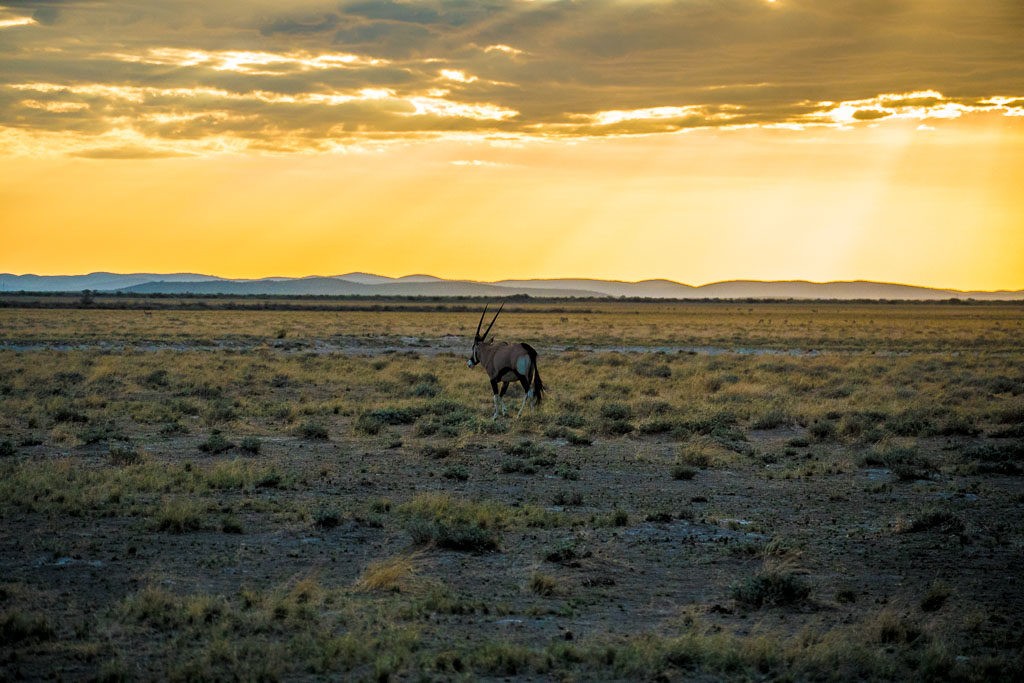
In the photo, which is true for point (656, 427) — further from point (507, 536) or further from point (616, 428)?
point (507, 536)

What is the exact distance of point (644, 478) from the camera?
48.8ft

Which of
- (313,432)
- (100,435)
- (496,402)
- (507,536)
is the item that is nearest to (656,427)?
(496,402)

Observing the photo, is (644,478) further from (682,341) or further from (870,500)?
(682,341)

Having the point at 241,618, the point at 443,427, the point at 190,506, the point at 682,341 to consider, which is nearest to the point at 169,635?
the point at 241,618

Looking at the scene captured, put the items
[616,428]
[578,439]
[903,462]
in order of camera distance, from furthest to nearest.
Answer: [616,428]
[578,439]
[903,462]

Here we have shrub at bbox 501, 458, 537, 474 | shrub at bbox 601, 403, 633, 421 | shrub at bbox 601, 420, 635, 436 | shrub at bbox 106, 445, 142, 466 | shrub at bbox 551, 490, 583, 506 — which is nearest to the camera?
shrub at bbox 551, 490, 583, 506

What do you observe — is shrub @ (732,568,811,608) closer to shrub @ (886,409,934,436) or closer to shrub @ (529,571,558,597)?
shrub @ (529,571,558,597)

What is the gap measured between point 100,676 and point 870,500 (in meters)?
10.4

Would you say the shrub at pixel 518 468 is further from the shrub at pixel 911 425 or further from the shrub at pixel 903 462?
the shrub at pixel 911 425

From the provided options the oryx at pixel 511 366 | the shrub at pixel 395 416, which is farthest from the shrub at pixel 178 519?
the oryx at pixel 511 366

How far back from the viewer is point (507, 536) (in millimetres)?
10930

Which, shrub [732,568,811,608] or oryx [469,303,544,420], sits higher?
oryx [469,303,544,420]

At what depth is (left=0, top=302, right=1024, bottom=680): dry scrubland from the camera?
7203 mm

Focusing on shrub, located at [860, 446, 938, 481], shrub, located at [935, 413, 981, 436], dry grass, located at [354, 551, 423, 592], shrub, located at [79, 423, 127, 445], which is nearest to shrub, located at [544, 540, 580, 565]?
dry grass, located at [354, 551, 423, 592]
